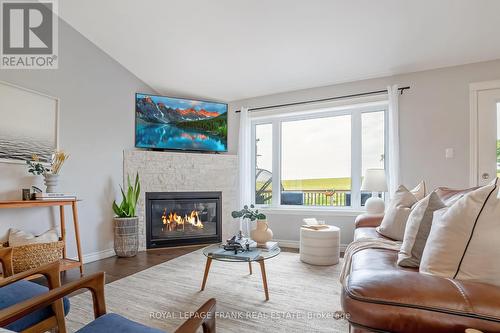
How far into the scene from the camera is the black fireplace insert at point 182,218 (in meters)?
3.92

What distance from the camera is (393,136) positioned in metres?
3.41

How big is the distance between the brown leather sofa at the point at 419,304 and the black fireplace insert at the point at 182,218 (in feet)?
10.8

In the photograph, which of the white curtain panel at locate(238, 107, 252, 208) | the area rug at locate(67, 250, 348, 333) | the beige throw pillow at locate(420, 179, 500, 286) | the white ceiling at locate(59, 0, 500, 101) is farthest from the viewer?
the white curtain panel at locate(238, 107, 252, 208)

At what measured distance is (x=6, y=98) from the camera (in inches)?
104

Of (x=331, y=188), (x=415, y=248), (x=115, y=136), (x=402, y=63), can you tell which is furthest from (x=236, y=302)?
(x=402, y=63)

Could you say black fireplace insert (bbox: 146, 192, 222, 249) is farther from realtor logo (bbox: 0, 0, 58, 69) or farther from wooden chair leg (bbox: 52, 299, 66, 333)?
wooden chair leg (bbox: 52, 299, 66, 333)

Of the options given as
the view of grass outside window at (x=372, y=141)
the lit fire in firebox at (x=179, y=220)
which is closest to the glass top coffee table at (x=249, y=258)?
the lit fire in firebox at (x=179, y=220)

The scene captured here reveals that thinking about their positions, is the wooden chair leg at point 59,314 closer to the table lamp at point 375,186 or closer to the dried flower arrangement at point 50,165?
the dried flower arrangement at point 50,165

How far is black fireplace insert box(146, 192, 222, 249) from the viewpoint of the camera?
3.92m

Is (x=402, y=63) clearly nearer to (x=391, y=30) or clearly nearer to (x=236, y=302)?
(x=391, y=30)

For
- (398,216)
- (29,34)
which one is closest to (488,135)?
(398,216)

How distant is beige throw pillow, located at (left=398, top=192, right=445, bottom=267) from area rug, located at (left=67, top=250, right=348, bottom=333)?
26.8 inches

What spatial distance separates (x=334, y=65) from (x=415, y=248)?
106 inches

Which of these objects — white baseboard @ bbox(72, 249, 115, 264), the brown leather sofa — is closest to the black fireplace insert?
white baseboard @ bbox(72, 249, 115, 264)
